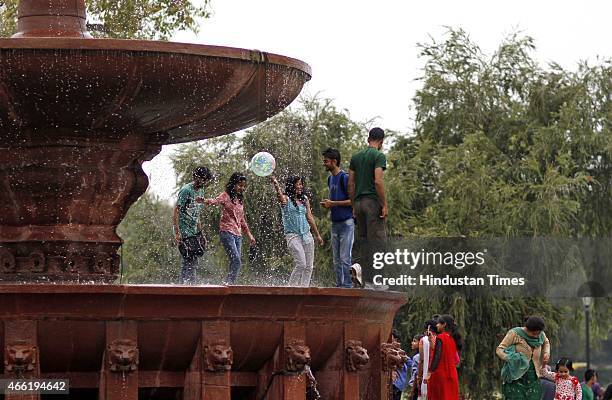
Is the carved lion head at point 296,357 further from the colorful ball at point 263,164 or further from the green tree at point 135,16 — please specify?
the green tree at point 135,16

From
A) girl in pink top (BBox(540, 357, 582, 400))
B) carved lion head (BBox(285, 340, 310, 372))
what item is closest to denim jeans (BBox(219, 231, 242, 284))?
girl in pink top (BBox(540, 357, 582, 400))

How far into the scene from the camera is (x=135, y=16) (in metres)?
30.4

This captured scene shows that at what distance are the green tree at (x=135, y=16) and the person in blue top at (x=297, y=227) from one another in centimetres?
1251

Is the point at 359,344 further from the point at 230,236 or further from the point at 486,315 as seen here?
the point at 486,315

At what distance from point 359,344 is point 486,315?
70.9ft

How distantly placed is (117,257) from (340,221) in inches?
109

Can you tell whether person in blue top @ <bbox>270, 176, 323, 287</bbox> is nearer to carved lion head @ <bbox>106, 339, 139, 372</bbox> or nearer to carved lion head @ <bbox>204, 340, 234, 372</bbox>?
carved lion head @ <bbox>204, 340, 234, 372</bbox>

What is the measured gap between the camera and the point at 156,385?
11992 millimetres

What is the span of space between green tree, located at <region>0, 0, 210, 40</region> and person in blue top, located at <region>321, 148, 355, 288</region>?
513 inches

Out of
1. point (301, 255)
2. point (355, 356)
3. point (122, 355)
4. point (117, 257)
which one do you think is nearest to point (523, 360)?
point (301, 255)

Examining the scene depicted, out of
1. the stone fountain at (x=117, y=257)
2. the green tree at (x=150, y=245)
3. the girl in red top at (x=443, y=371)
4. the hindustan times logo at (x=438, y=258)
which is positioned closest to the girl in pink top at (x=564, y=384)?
the girl in red top at (x=443, y=371)

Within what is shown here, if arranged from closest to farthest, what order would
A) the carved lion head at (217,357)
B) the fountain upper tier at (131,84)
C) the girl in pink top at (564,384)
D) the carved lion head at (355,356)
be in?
the carved lion head at (217,357)
the carved lion head at (355,356)
the fountain upper tier at (131,84)
the girl in pink top at (564,384)

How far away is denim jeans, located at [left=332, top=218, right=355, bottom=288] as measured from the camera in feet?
52.5

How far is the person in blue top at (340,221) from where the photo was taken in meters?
16.0
